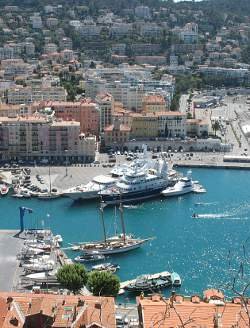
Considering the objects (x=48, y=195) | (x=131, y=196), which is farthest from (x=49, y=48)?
(x=131, y=196)

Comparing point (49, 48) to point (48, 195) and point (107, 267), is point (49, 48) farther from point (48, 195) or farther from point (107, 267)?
point (107, 267)

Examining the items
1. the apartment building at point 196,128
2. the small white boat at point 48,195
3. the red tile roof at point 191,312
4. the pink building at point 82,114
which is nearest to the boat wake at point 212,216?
the small white boat at point 48,195

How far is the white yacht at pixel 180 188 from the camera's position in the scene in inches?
715

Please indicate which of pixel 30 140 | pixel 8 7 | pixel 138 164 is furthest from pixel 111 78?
pixel 8 7

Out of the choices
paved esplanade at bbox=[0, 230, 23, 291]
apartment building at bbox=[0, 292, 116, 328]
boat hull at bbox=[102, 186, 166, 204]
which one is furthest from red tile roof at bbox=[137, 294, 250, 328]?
boat hull at bbox=[102, 186, 166, 204]

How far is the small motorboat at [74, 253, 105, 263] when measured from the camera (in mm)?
13125

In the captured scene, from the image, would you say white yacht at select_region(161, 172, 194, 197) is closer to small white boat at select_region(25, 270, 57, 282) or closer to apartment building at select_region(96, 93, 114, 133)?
apartment building at select_region(96, 93, 114, 133)

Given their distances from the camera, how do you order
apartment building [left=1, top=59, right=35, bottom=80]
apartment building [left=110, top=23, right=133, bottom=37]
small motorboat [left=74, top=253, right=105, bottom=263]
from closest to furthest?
small motorboat [left=74, top=253, right=105, bottom=263] → apartment building [left=1, top=59, right=35, bottom=80] → apartment building [left=110, top=23, right=133, bottom=37]

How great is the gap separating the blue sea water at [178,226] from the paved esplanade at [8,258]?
1.13m

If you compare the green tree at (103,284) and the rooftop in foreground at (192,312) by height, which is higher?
the rooftop in foreground at (192,312)

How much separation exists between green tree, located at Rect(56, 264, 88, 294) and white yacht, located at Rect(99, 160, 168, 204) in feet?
21.0

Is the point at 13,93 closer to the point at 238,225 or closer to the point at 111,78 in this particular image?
the point at 111,78

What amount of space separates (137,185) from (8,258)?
6.08 m

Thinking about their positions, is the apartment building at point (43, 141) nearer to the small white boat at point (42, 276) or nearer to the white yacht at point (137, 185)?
the white yacht at point (137, 185)
